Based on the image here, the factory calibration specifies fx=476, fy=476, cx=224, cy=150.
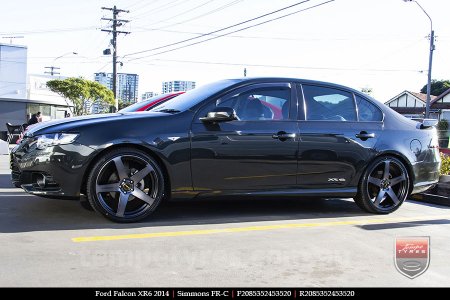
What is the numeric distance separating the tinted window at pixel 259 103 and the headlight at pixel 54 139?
1.35 m

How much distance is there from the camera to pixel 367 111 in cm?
587

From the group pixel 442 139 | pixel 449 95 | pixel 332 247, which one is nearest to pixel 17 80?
pixel 442 139

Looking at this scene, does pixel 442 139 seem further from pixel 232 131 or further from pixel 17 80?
pixel 17 80

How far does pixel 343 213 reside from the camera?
587 cm

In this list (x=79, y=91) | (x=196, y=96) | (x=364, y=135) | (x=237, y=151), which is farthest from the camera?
(x=79, y=91)

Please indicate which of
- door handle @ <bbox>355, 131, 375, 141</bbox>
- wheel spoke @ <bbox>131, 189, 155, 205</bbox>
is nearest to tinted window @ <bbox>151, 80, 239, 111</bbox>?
wheel spoke @ <bbox>131, 189, 155, 205</bbox>

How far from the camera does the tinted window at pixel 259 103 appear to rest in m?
5.20

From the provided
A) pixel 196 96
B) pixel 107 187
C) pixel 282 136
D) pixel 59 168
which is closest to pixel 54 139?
pixel 59 168

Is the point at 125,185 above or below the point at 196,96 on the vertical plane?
below

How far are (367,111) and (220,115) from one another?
207 centimetres

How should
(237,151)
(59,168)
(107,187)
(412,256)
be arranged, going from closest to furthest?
(412,256) → (59,168) → (107,187) → (237,151)

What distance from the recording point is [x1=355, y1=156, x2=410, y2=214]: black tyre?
5727 mm

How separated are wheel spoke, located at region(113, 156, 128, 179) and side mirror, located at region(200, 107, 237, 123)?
0.94 meters

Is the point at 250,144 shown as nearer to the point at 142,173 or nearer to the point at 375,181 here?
the point at 142,173
